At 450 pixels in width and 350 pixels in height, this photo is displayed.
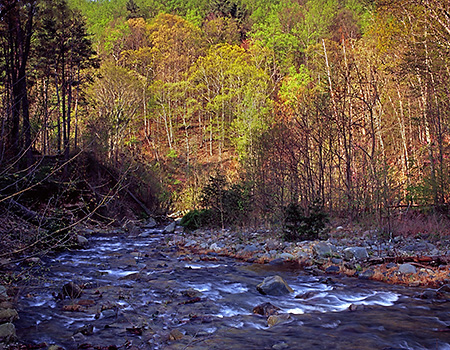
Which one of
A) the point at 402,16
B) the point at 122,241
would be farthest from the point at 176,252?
the point at 402,16

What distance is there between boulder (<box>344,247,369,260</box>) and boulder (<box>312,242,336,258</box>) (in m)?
0.36

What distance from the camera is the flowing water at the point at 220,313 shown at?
3996 mm

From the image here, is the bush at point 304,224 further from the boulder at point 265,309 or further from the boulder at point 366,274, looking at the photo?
the boulder at point 265,309

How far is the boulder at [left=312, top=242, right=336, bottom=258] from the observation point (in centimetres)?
811

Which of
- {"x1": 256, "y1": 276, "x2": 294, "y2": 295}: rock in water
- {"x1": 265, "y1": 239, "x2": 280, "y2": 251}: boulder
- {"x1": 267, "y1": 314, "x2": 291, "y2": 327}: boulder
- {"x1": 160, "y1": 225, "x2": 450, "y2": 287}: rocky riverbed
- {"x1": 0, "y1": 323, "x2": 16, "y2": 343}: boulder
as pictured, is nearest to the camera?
{"x1": 0, "y1": 323, "x2": 16, "y2": 343}: boulder

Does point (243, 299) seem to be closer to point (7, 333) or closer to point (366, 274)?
point (366, 274)

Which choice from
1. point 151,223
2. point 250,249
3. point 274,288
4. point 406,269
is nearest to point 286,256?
point 250,249

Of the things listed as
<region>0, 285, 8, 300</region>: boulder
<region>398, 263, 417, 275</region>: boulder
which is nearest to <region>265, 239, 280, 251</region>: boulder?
<region>398, 263, 417, 275</region>: boulder

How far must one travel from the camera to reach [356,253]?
7.73 metres

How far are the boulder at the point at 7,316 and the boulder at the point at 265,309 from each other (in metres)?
3.13

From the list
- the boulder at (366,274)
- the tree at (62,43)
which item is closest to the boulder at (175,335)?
the boulder at (366,274)

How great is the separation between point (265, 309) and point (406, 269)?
3.11 meters

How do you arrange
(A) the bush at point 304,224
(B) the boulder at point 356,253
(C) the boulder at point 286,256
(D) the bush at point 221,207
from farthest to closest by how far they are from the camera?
(D) the bush at point 221,207 < (A) the bush at point 304,224 < (C) the boulder at point 286,256 < (B) the boulder at point 356,253

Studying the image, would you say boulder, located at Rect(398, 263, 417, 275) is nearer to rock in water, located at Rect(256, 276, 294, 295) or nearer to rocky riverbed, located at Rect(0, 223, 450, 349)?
rocky riverbed, located at Rect(0, 223, 450, 349)
